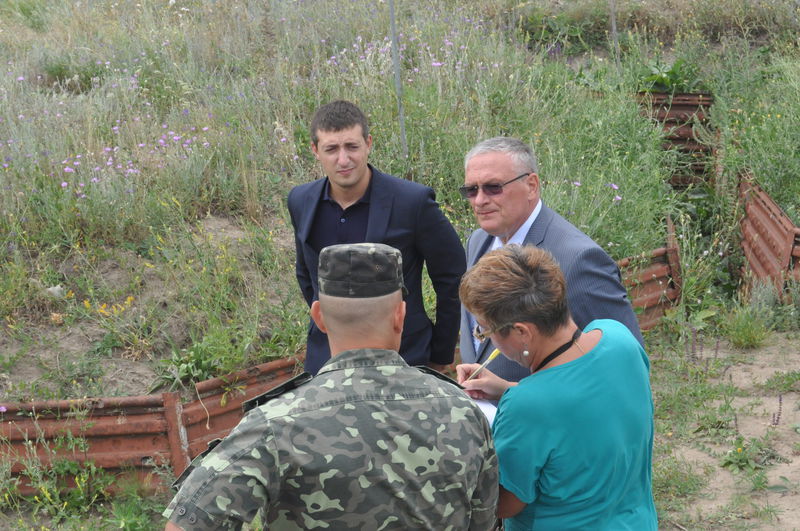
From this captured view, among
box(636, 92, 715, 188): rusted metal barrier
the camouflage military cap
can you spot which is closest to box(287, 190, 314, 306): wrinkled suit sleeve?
the camouflage military cap

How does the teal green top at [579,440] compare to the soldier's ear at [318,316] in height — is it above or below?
below

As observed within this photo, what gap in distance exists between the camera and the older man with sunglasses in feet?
10.1

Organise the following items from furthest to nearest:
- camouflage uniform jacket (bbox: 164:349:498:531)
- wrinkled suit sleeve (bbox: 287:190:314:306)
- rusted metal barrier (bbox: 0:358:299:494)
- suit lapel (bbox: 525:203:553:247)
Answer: rusted metal barrier (bbox: 0:358:299:494), wrinkled suit sleeve (bbox: 287:190:314:306), suit lapel (bbox: 525:203:553:247), camouflage uniform jacket (bbox: 164:349:498:531)

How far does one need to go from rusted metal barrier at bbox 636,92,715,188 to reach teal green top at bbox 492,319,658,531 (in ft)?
24.0

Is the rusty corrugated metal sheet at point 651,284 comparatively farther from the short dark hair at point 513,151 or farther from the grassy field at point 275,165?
the short dark hair at point 513,151

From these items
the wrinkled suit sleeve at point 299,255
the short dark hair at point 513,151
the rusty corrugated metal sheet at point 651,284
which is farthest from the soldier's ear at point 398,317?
the rusty corrugated metal sheet at point 651,284

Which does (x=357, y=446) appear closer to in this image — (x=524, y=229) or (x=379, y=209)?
(x=524, y=229)

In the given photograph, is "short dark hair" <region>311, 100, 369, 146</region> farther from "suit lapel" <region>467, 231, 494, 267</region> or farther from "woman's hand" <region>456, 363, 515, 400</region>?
"woman's hand" <region>456, 363, 515, 400</region>

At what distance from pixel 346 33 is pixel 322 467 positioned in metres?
8.33

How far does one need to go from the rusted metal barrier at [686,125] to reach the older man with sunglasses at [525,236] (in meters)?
6.41

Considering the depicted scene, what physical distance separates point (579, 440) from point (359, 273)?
2.55ft

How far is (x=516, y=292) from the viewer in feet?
7.98

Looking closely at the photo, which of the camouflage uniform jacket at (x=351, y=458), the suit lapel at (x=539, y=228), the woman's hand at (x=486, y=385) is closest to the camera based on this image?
the camouflage uniform jacket at (x=351, y=458)

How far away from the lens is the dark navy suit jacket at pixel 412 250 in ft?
12.9
